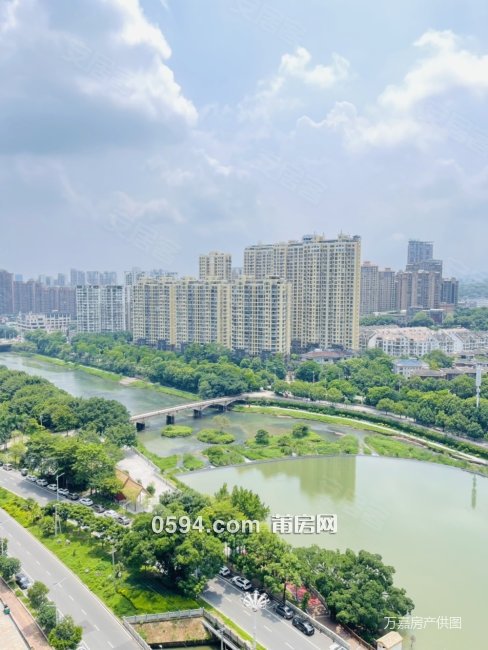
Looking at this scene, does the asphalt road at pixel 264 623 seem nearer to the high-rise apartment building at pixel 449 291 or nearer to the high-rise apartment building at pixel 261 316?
the high-rise apartment building at pixel 261 316

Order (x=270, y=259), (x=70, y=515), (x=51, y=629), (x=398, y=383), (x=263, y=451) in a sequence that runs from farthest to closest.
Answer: (x=270, y=259)
(x=398, y=383)
(x=263, y=451)
(x=70, y=515)
(x=51, y=629)

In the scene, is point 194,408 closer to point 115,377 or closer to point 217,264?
point 115,377

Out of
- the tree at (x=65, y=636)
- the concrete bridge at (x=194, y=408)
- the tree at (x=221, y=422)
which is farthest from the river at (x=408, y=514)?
the tree at (x=65, y=636)

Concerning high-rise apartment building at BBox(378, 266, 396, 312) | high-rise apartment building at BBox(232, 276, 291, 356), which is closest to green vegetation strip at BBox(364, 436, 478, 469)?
high-rise apartment building at BBox(232, 276, 291, 356)

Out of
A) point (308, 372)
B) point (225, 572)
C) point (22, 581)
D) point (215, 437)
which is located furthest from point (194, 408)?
point (22, 581)

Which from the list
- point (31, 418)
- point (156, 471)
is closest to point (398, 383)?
point (156, 471)

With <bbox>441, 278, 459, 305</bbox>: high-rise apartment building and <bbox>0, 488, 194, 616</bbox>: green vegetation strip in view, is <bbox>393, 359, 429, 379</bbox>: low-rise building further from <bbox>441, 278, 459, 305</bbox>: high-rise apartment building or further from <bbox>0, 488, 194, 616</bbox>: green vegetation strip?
<bbox>441, 278, 459, 305</bbox>: high-rise apartment building

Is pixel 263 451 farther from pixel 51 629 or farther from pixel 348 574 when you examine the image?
pixel 51 629
